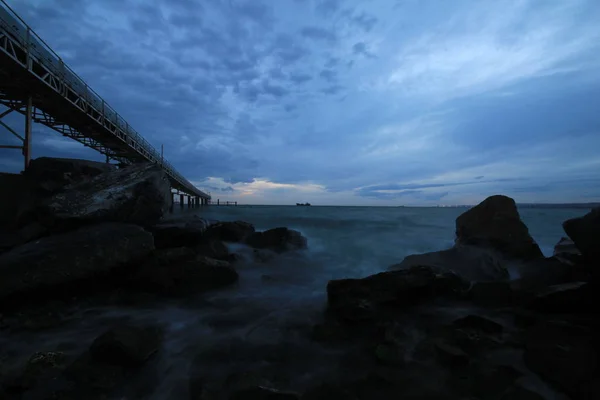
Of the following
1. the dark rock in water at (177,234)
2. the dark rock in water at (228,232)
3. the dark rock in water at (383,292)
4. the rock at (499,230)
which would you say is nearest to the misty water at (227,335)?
the dark rock in water at (383,292)

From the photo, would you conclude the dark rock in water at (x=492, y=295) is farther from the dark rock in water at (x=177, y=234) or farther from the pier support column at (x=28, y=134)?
the pier support column at (x=28, y=134)

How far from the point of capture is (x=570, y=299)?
393 cm

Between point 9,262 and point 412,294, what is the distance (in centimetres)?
687

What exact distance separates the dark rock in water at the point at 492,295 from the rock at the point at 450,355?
6.53 feet

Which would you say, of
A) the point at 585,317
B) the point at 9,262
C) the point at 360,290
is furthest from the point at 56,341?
the point at 585,317

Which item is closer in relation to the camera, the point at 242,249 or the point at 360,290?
the point at 360,290

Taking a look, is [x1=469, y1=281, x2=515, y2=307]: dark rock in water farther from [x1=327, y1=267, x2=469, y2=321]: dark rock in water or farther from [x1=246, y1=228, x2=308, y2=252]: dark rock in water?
[x1=246, y1=228, x2=308, y2=252]: dark rock in water

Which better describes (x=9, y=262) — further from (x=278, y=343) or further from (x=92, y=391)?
(x=278, y=343)

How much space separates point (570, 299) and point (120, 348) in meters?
6.32

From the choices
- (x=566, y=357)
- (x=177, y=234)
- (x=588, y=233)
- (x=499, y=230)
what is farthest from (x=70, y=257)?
(x=499, y=230)

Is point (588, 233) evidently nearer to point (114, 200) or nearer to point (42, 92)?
point (114, 200)

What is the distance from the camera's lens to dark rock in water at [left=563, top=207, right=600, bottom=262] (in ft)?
12.3

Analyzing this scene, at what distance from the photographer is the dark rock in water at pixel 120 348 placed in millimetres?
2996

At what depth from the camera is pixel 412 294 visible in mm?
4652
